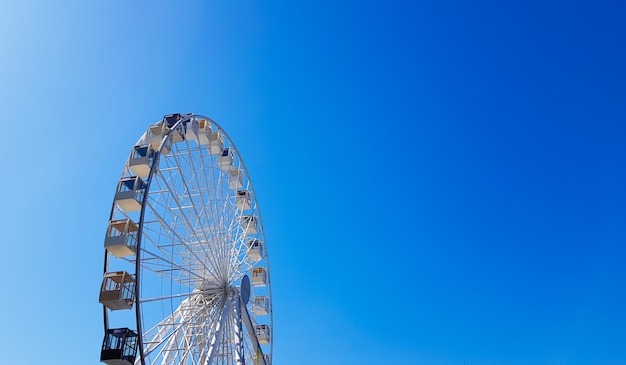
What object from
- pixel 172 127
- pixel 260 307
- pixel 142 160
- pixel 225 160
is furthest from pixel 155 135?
pixel 260 307

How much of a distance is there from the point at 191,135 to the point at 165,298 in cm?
752

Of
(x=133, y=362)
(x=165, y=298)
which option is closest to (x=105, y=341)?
(x=133, y=362)

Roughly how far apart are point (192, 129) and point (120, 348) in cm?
1000

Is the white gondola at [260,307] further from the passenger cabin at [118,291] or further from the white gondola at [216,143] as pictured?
the passenger cabin at [118,291]

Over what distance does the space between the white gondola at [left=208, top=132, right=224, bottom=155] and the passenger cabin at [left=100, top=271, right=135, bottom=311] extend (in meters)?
9.15

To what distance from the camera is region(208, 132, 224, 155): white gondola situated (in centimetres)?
2474

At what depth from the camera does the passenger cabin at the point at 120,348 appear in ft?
52.4

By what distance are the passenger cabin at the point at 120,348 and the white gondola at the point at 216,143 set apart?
10317mm

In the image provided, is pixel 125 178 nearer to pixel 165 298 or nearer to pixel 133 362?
pixel 165 298

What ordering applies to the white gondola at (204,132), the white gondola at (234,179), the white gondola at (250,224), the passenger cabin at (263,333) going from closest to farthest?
the white gondola at (204,132)
the passenger cabin at (263,333)
the white gondola at (234,179)
the white gondola at (250,224)

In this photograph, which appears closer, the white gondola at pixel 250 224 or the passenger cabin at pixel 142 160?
the passenger cabin at pixel 142 160

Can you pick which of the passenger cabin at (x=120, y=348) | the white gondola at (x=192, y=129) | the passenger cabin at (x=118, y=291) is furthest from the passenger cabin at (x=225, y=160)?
the passenger cabin at (x=120, y=348)

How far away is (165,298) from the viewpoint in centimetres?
1819

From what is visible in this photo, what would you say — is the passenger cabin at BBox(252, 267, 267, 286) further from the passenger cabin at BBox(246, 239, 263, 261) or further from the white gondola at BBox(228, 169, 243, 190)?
the white gondola at BBox(228, 169, 243, 190)
